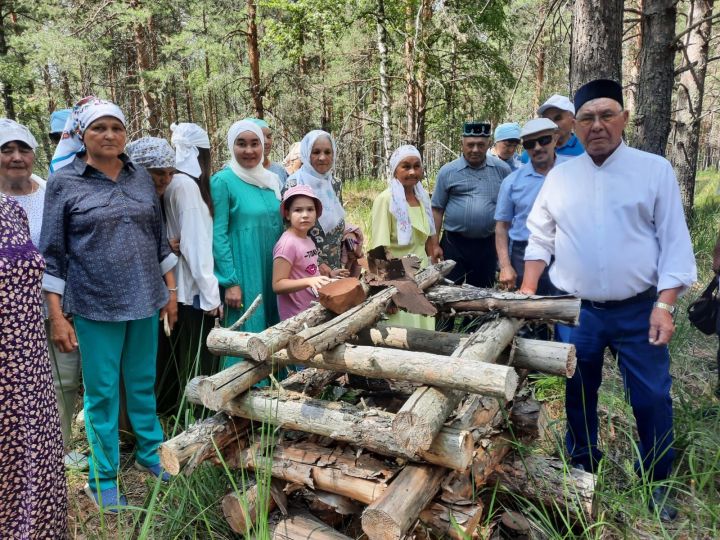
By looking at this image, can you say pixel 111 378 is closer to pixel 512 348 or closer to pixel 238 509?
pixel 238 509

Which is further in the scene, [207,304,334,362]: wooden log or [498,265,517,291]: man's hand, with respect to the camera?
[498,265,517,291]: man's hand

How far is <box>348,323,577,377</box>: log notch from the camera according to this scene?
2.50 metres

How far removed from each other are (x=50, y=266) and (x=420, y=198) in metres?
2.66

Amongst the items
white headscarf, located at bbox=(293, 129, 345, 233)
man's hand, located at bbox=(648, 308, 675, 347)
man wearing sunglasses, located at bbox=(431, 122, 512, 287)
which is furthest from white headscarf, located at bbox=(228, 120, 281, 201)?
man's hand, located at bbox=(648, 308, 675, 347)

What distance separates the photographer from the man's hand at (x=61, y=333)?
8.47ft

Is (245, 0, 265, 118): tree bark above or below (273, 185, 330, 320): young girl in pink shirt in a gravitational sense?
above

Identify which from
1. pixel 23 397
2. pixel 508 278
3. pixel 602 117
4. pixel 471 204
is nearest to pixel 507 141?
pixel 471 204

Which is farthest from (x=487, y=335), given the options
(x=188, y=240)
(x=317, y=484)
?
(x=188, y=240)

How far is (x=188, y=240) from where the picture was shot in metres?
3.15

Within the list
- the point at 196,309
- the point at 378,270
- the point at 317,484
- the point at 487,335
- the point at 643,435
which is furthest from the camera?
the point at 196,309

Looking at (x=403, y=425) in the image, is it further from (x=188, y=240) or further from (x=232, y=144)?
(x=232, y=144)

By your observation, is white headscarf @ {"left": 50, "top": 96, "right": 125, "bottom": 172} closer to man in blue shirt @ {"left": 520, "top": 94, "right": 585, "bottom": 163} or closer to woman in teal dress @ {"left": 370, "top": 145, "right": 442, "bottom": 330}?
woman in teal dress @ {"left": 370, "top": 145, "right": 442, "bottom": 330}

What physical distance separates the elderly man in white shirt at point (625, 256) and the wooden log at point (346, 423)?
1.01 m

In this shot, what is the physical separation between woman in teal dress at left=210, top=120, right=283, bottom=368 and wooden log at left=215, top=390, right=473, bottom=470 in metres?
1.11
